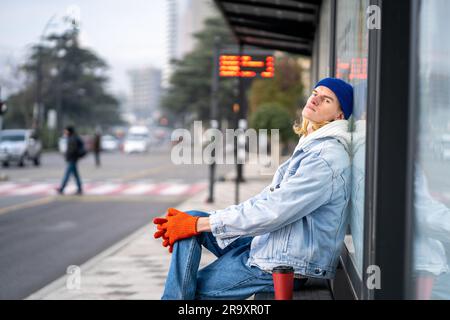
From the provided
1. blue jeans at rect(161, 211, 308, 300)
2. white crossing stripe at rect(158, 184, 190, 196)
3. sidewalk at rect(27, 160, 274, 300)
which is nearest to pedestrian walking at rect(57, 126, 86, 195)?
white crossing stripe at rect(158, 184, 190, 196)

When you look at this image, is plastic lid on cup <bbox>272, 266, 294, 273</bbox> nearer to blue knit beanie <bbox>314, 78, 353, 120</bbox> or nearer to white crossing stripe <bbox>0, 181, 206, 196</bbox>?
blue knit beanie <bbox>314, 78, 353, 120</bbox>

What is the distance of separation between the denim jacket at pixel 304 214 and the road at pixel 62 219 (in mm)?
4119

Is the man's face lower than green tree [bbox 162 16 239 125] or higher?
lower

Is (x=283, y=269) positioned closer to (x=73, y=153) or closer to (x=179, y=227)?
(x=179, y=227)

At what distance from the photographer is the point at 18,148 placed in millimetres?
32594

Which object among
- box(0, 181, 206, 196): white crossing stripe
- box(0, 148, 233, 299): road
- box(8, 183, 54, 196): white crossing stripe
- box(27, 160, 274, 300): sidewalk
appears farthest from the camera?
box(0, 181, 206, 196): white crossing stripe

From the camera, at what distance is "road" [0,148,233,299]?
8.51 m

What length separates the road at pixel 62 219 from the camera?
8.51 metres

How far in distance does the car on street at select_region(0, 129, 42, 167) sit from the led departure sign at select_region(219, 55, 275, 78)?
21024 mm

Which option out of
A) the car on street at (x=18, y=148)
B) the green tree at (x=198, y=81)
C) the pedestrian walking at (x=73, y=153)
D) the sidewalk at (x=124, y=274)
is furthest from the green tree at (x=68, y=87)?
the sidewalk at (x=124, y=274)

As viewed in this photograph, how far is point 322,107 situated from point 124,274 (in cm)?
469

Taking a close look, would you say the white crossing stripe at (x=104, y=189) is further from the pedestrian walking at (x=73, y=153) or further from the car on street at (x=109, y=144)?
the car on street at (x=109, y=144)

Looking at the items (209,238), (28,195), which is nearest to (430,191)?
(209,238)

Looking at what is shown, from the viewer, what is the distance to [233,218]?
3.27 m
